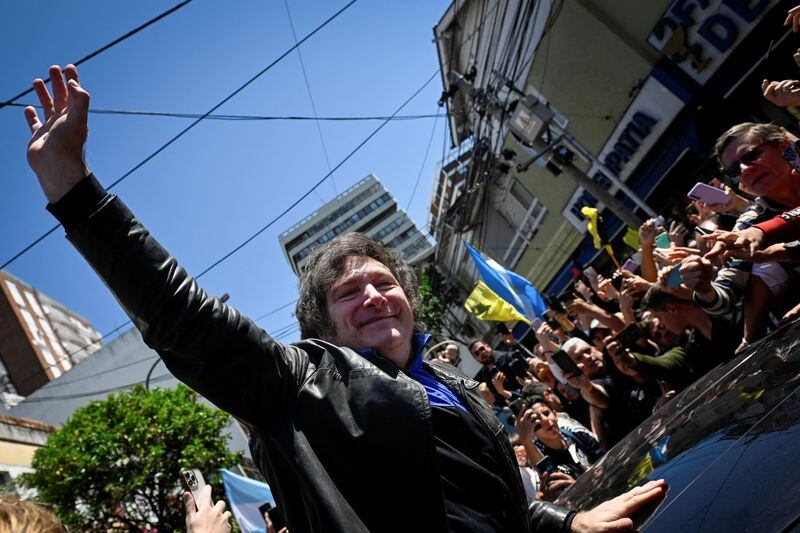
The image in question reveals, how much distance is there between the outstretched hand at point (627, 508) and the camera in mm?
1270

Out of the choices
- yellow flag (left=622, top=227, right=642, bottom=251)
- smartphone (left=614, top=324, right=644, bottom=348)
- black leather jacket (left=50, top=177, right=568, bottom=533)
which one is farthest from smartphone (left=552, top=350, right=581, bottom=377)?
yellow flag (left=622, top=227, right=642, bottom=251)

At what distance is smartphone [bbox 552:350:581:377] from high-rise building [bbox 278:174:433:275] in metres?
69.4

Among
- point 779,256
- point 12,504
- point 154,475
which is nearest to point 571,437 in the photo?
point 779,256

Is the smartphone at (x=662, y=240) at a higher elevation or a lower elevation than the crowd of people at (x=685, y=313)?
higher

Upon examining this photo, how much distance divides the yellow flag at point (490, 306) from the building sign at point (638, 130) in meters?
3.44

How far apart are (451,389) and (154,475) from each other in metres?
11.7

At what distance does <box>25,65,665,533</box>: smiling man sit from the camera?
1.22 meters

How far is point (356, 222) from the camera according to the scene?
76.3 meters

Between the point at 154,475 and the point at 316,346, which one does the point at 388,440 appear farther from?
the point at 154,475

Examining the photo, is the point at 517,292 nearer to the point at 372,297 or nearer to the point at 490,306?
the point at 490,306

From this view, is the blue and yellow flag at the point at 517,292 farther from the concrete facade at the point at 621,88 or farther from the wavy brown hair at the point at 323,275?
the wavy brown hair at the point at 323,275

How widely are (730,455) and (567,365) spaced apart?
3.28 meters

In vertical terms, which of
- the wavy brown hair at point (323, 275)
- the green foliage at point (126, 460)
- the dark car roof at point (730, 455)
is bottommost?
the dark car roof at point (730, 455)

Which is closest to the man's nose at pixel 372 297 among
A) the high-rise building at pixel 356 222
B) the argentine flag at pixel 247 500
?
the argentine flag at pixel 247 500
